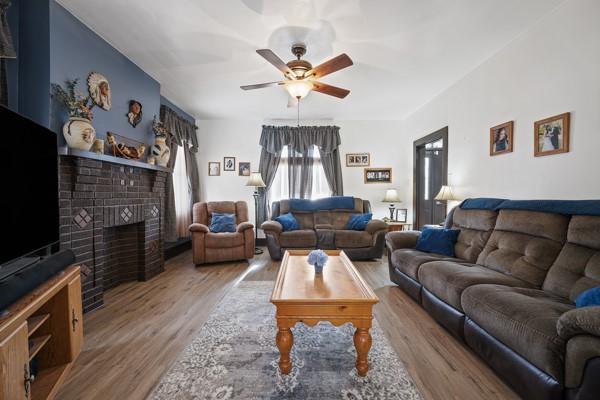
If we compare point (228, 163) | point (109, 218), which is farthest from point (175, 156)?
point (109, 218)

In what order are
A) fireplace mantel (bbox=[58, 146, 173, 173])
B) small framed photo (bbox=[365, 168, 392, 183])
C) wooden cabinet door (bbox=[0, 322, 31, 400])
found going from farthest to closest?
1. small framed photo (bbox=[365, 168, 392, 183])
2. fireplace mantel (bbox=[58, 146, 173, 173])
3. wooden cabinet door (bbox=[0, 322, 31, 400])

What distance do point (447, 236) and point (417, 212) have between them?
2.20 meters

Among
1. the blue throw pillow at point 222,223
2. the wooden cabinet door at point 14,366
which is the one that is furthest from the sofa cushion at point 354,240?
the wooden cabinet door at point 14,366

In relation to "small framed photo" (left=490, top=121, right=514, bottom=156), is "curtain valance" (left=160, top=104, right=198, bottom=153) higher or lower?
higher

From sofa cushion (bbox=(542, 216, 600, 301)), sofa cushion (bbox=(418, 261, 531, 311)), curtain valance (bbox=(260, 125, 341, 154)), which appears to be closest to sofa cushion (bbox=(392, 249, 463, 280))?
sofa cushion (bbox=(418, 261, 531, 311))

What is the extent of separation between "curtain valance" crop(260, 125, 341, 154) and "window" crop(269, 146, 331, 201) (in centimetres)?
17

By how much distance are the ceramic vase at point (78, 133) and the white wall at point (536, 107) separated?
389cm

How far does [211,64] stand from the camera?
293 cm

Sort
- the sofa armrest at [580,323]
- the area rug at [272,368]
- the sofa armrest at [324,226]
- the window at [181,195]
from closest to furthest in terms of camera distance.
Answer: the sofa armrest at [580,323]
the area rug at [272,368]
the sofa armrest at [324,226]
the window at [181,195]

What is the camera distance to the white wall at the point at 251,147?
17.0 feet

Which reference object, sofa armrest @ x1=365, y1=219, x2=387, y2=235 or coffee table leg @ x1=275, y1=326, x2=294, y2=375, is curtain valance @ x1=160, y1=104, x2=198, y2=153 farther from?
coffee table leg @ x1=275, y1=326, x2=294, y2=375

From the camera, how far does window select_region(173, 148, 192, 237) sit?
4.52 meters

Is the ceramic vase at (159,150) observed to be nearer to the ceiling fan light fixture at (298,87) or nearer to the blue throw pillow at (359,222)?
the ceiling fan light fixture at (298,87)

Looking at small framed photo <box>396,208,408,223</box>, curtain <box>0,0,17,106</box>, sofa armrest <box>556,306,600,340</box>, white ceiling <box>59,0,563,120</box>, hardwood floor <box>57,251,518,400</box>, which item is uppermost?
white ceiling <box>59,0,563,120</box>
